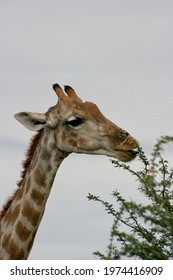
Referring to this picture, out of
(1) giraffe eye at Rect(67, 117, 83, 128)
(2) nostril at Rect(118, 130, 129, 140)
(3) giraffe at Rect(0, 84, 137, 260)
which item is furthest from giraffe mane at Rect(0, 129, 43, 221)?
(2) nostril at Rect(118, 130, 129, 140)

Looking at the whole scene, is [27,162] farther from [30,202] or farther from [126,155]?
[126,155]

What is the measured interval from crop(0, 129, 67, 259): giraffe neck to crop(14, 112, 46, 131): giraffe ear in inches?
7.7

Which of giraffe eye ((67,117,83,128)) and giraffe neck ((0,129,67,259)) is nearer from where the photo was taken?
giraffe neck ((0,129,67,259))

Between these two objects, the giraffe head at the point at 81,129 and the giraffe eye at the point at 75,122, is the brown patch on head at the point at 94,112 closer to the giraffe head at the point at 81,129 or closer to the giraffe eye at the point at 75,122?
the giraffe head at the point at 81,129

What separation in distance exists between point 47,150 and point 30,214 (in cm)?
127

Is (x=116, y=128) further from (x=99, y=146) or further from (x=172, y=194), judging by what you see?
(x=172, y=194)

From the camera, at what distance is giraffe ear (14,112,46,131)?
16688 millimetres

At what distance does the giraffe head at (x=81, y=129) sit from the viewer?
16609 mm

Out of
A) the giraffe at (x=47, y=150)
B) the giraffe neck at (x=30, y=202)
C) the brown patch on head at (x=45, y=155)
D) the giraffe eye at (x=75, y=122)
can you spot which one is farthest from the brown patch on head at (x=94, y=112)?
the brown patch on head at (x=45, y=155)

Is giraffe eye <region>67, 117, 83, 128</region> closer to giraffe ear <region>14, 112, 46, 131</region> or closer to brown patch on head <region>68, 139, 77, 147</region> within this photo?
brown patch on head <region>68, 139, 77, 147</region>

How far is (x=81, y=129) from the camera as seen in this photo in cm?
1689

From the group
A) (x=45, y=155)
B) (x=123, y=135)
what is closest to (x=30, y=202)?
(x=45, y=155)
